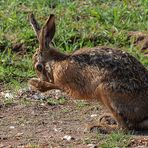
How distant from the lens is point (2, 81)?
923cm

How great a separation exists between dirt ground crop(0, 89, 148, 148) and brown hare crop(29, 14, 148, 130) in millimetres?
287

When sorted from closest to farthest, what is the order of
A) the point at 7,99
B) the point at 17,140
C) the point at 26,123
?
1. the point at 17,140
2. the point at 26,123
3. the point at 7,99

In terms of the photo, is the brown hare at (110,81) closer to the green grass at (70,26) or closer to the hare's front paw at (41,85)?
the hare's front paw at (41,85)

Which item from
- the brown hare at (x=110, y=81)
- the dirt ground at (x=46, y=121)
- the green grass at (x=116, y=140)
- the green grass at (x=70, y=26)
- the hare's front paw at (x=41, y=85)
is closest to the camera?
the green grass at (x=116, y=140)

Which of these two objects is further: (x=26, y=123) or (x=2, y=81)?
(x=2, y=81)

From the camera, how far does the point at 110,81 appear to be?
7387 mm

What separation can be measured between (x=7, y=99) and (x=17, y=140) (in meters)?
Result: 1.33

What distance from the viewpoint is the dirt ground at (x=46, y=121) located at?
7207 millimetres

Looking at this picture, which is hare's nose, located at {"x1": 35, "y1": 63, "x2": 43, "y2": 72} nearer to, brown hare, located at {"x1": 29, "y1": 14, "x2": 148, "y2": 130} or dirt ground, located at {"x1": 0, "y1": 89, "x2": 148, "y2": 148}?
brown hare, located at {"x1": 29, "y1": 14, "x2": 148, "y2": 130}

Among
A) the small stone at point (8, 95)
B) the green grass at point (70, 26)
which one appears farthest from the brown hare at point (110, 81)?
the green grass at point (70, 26)

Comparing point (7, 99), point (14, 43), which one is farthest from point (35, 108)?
point (14, 43)

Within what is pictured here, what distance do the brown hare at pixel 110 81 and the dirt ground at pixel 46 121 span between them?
0.29 meters

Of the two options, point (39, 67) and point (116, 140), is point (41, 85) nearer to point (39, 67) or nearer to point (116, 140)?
point (39, 67)

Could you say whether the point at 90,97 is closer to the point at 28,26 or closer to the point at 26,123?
the point at 26,123
